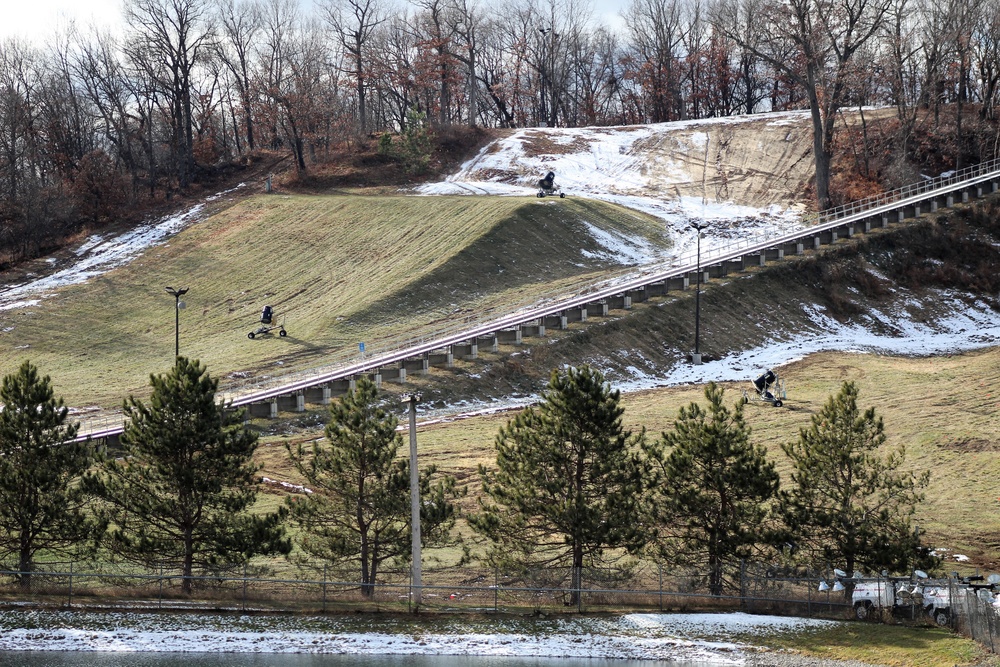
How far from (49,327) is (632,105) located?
246 ft

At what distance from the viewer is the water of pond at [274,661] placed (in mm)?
26297

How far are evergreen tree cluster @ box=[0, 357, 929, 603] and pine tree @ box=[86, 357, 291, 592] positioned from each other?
0.04 m

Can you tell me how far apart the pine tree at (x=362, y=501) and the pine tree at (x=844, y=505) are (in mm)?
9544

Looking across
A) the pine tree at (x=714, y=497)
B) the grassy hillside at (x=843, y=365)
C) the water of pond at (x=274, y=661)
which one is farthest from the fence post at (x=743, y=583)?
the grassy hillside at (x=843, y=365)

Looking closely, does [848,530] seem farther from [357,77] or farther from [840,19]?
[357,77]

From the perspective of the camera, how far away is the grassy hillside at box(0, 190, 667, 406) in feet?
210

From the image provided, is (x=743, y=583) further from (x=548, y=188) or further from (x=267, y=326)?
(x=548, y=188)

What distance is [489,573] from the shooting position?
104 feet

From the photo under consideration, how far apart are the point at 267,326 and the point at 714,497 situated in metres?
42.0

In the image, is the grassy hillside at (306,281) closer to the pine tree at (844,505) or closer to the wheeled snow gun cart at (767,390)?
the wheeled snow gun cart at (767,390)

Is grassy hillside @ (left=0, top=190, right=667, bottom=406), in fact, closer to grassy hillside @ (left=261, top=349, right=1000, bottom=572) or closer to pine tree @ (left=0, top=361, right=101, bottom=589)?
grassy hillside @ (left=261, top=349, right=1000, bottom=572)

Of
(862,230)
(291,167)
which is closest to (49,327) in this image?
(291,167)

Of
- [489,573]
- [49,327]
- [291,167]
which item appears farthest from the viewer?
[291,167]

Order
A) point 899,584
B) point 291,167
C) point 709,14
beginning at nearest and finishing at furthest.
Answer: point 899,584
point 291,167
point 709,14
